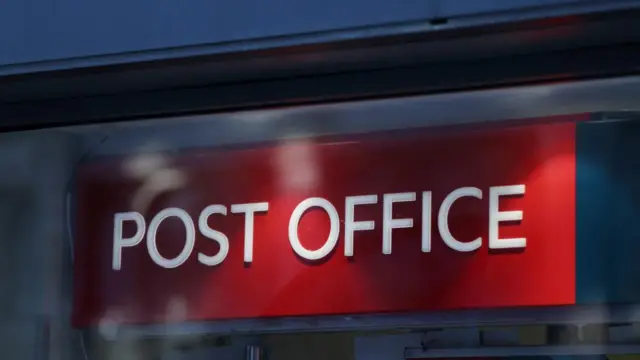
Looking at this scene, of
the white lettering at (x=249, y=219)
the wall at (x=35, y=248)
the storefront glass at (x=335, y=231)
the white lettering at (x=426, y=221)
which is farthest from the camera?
the wall at (x=35, y=248)

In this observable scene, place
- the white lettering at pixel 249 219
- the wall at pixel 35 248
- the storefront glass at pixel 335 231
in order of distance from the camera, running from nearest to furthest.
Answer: the storefront glass at pixel 335 231, the white lettering at pixel 249 219, the wall at pixel 35 248

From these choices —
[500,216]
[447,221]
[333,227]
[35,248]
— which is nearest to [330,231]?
[333,227]

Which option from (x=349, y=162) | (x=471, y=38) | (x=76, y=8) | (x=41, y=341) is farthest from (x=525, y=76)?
(x=41, y=341)

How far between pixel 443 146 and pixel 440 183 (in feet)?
0.31

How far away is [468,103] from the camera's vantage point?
9.71 feet

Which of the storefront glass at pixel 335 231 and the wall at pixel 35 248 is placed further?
the wall at pixel 35 248

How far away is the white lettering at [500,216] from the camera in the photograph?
2.87 m

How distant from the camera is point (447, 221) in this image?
9.64ft

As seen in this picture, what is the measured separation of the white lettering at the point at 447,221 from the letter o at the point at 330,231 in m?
0.26

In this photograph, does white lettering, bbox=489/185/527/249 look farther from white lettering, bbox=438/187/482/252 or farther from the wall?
the wall

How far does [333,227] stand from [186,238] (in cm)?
39

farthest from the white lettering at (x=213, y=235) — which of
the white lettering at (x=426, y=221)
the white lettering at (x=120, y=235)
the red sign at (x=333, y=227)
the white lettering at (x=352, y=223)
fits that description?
the white lettering at (x=426, y=221)

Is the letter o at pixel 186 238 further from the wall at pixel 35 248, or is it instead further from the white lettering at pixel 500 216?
the white lettering at pixel 500 216

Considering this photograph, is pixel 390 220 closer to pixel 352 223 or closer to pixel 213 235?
pixel 352 223
